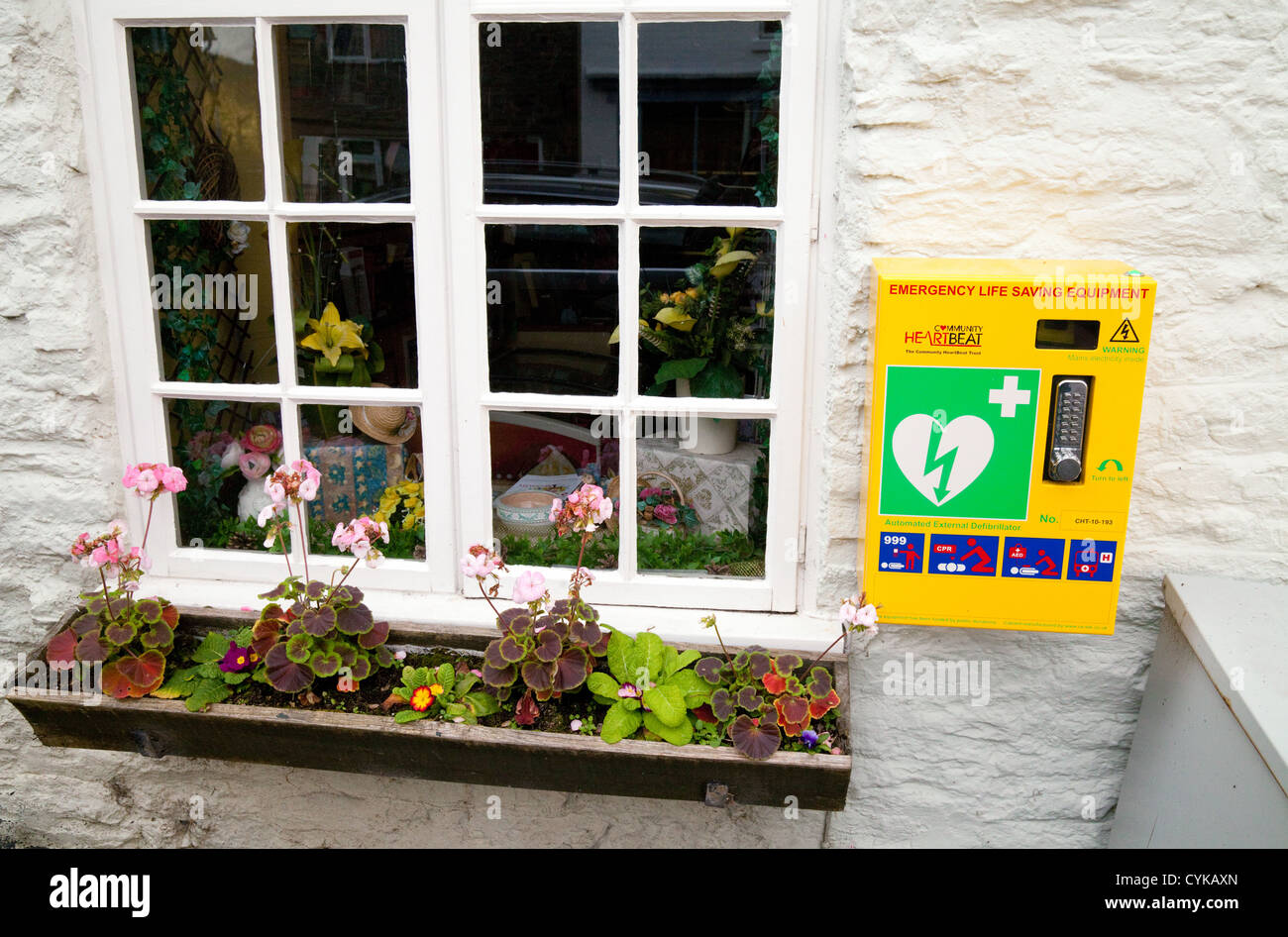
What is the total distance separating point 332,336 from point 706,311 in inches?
38.1

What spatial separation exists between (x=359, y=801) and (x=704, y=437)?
1352mm

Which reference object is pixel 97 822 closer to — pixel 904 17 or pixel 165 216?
pixel 165 216

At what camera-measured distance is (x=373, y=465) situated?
100 inches

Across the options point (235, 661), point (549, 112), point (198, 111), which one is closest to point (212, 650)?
point (235, 661)

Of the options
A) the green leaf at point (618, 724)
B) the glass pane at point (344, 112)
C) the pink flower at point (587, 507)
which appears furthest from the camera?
the glass pane at point (344, 112)

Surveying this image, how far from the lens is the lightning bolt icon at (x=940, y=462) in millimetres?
1907

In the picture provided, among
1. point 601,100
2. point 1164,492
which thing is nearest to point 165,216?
point 601,100

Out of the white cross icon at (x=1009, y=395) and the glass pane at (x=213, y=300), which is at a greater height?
the glass pane at (x=213, y=300)

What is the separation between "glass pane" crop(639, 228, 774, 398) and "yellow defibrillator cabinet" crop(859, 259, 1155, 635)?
381 millimetres

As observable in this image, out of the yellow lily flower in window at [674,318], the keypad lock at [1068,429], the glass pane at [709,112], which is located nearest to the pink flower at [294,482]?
the yellow lily flower in window at [674,318]

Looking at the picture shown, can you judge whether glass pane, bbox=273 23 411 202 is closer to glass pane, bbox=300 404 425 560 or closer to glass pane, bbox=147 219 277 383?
glass pane, bbox=147 219 277 383

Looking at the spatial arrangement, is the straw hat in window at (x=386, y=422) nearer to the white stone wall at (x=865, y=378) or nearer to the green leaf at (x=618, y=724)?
the white stone wall at (x=865, y=378)

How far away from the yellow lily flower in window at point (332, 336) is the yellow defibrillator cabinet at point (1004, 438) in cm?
132

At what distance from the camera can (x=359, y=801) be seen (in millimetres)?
2566
